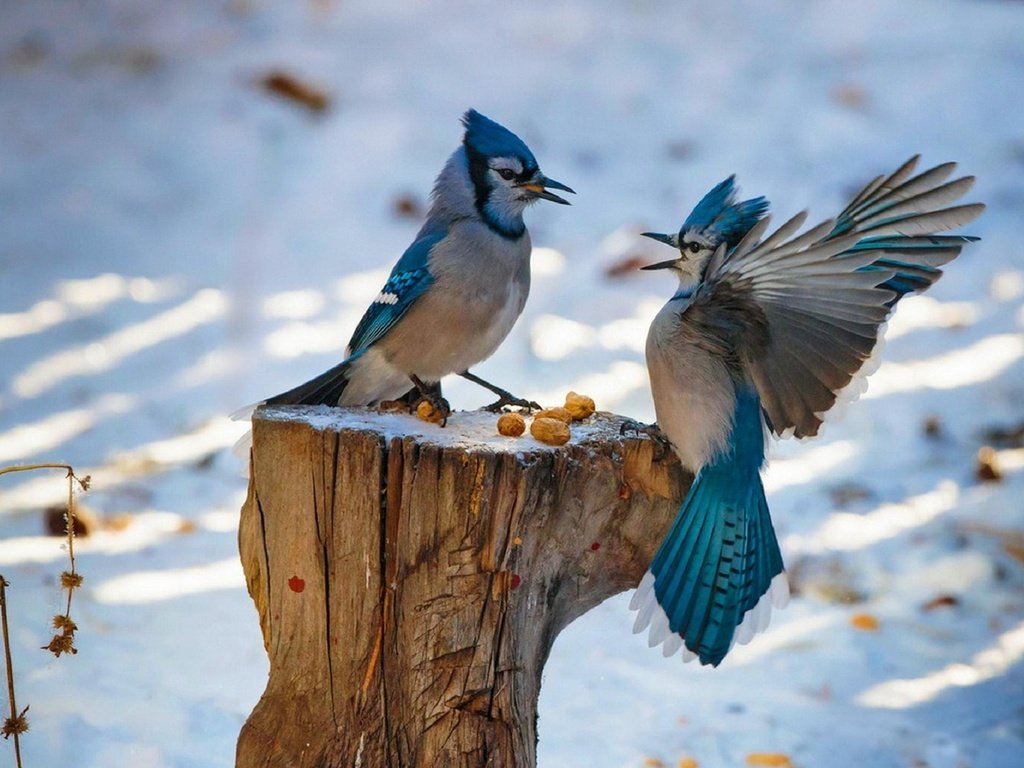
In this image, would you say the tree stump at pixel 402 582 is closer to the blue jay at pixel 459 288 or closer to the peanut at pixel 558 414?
the peanut at pixel 558 414

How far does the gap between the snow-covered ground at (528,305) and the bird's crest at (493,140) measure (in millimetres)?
1230

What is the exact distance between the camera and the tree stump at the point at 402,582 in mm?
2045

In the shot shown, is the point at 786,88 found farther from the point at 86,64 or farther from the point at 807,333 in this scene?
the point at 807,333

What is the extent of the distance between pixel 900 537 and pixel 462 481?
74.6 inches

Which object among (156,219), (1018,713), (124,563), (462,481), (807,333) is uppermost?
(156,219)

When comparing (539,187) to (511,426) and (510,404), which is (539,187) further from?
(511,426)

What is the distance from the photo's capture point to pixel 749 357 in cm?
228

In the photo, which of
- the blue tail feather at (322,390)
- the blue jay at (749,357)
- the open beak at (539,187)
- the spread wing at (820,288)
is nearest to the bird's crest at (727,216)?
the blue jay at (749,357)

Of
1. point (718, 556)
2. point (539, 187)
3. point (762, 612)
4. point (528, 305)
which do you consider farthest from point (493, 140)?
point (528, 305)

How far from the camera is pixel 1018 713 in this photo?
2.97 meters

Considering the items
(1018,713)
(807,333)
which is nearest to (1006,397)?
(1018,713)

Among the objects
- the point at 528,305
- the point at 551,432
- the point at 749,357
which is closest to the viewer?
the point at 551,432

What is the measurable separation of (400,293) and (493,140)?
0.34 metres

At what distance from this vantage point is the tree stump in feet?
6.71
